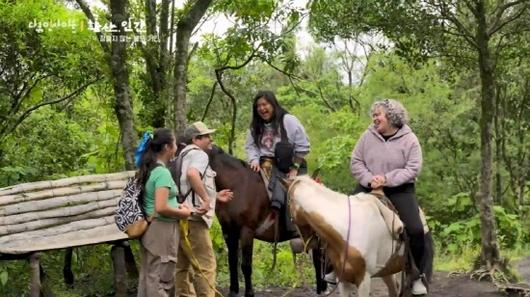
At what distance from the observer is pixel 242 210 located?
7488 mm

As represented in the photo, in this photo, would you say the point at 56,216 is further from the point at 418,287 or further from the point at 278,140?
the point at 418,287

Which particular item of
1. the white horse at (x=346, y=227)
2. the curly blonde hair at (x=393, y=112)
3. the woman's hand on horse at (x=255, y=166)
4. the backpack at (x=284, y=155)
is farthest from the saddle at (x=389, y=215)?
the woman's hand on horse at (x=255, y=166)

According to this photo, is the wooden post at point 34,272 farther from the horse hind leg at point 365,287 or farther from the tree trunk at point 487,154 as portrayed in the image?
the tree trunk at point 487,154

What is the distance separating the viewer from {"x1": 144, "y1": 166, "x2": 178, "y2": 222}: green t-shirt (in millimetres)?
5352

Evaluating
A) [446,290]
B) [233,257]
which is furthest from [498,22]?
[233,257]

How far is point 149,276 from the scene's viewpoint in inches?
221

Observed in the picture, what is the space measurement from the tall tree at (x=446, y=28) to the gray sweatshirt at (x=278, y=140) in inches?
87.4

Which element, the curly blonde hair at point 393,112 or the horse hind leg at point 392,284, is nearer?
the curly blonde hair at point 393,112

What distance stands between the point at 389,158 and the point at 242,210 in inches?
78.8

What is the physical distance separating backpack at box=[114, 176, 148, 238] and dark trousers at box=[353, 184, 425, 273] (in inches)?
85.0

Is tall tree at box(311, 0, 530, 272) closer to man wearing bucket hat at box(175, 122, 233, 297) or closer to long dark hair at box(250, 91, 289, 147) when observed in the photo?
long dark hair at box(250, 91, 289, 147)

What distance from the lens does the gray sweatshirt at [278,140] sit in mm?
7676

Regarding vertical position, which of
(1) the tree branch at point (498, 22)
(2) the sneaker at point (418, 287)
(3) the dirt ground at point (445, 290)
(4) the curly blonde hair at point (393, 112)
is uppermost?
(1) the tree branch at point (498, 22)

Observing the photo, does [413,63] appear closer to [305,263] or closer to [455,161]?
[305,263]
